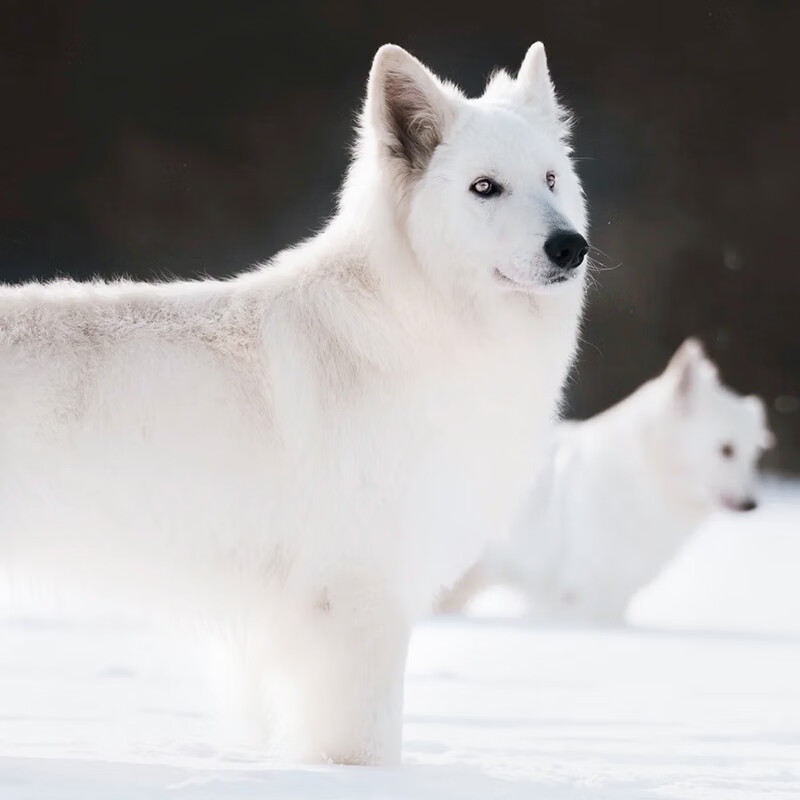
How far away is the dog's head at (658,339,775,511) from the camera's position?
630 cm

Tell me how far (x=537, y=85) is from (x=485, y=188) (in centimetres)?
46

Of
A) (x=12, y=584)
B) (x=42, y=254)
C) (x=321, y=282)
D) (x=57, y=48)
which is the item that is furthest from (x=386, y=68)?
(x=57, y=48)

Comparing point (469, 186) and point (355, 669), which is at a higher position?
point (469, 186)

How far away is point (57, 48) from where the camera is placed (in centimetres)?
1105

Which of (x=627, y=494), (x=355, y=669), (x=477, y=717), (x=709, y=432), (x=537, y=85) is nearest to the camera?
(x=355, y=669)

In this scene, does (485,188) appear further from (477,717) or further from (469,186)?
(477,717)

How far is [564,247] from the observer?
246 cm

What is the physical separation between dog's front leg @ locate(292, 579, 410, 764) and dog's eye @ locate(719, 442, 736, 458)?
169 inches

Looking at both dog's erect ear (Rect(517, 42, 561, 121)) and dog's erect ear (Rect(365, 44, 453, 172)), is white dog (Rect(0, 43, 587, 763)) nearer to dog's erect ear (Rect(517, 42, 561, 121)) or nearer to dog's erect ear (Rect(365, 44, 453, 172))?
dog's erect ear (Rect(365, 44, 453, 172))

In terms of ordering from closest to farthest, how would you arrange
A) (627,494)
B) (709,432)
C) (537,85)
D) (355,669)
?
(355,669) → (537,85) → (627,494) → (709,432)

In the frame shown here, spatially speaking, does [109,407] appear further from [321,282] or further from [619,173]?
[619,173]

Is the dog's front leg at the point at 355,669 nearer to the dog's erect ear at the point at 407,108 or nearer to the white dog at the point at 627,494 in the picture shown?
the dog's erect ear at the point at 407,108

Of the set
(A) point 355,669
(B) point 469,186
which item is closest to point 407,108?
(B) point 469,186

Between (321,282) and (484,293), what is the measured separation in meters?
0.35
